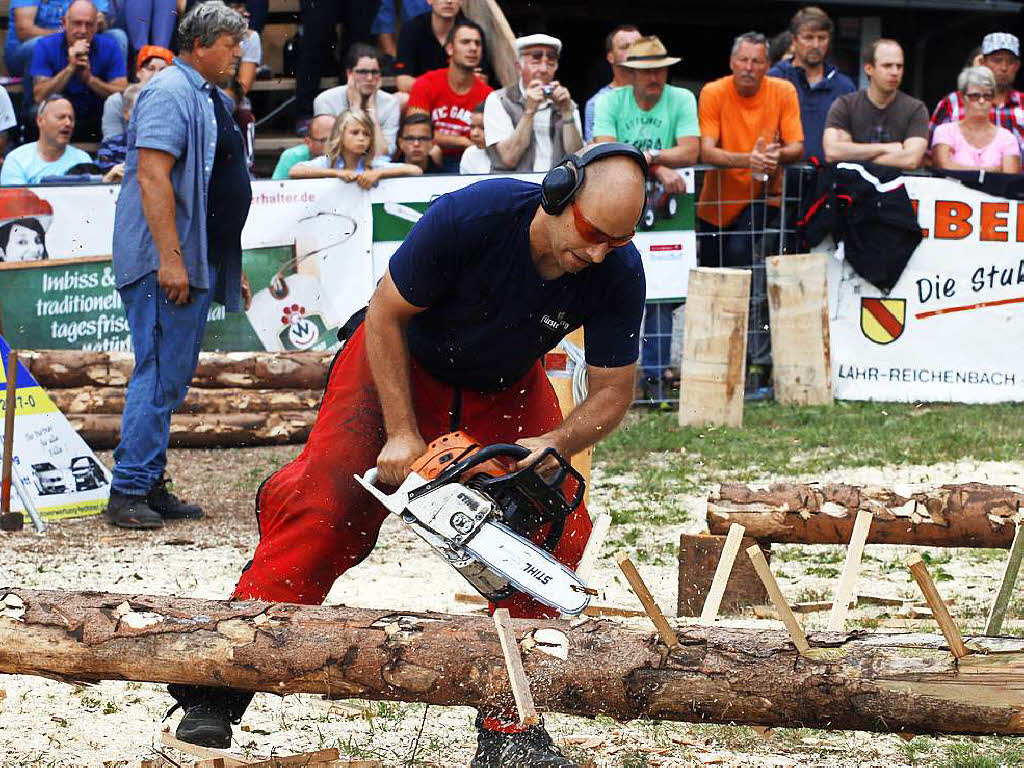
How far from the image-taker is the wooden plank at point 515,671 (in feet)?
9.32

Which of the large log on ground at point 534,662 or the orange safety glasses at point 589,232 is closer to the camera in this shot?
the large log on ground at point 534,662

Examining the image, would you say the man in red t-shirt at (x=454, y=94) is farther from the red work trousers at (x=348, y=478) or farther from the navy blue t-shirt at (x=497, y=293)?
the navy blue t-shirt at (x=497, y=293)

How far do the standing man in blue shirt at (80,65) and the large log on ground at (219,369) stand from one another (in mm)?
2256

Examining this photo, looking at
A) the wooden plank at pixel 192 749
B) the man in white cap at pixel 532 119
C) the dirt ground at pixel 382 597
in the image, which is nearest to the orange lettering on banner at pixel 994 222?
the dirt ground at pixel 382 597

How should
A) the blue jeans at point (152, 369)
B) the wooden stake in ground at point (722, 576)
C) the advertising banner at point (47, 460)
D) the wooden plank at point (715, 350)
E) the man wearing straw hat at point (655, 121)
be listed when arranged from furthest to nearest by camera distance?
the man wearing straw hat at point (655, 121) < the wooden plank at point (715, 350) < the advertising banner at point (47, 460) < the blue jeans at point (152, 369) < the wooden stake in ground at point (722, 576)

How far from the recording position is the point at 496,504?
3.33 m

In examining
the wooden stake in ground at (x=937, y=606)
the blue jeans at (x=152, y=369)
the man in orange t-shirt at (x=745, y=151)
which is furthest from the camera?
the man in orange t-shirt at (x=745, y=151)

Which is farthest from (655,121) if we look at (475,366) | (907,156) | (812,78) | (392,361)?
(392,361)

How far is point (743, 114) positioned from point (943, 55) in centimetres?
698

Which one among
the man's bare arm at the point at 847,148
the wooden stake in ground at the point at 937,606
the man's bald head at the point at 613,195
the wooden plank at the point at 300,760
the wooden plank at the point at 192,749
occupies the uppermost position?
the man's bald head at the point at 613,195

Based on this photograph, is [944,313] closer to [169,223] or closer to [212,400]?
[212,400]

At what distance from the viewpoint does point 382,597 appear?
201 inches

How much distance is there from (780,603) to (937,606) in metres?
0.34

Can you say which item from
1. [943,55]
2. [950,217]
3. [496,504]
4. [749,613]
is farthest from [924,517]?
[943,55]
